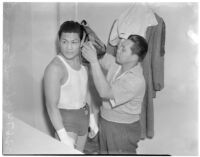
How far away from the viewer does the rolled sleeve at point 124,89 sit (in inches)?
49.7

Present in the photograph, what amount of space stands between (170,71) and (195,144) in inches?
11.8

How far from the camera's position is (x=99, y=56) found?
1.31 m

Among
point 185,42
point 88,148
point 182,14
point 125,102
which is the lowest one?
point 88,148

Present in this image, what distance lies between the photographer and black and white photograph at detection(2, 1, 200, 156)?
1242 mm

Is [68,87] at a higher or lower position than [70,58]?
lower

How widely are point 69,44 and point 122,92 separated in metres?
0.27

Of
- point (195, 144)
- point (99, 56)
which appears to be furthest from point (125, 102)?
point (195, 144)

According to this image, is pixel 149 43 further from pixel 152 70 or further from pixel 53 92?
pixel 53 92

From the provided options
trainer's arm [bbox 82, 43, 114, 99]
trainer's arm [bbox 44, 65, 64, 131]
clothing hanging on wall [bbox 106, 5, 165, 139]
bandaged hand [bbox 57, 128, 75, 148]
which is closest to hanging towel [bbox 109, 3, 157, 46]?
clothing hanging on wall [bbox 106, 5, 165, 139]

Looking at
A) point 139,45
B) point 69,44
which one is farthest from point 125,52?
point 69,44

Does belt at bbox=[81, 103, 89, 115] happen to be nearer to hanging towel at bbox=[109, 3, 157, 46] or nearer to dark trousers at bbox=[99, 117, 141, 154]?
dark trousers at bbox=[99, 117, 141, 154]

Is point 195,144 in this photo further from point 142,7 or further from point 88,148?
point 142,7

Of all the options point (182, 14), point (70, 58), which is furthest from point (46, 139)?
point (182, 14)

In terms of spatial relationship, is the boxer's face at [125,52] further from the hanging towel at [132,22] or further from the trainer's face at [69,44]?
the trainer's face at [69,44]
